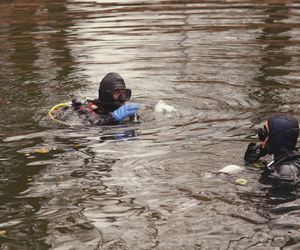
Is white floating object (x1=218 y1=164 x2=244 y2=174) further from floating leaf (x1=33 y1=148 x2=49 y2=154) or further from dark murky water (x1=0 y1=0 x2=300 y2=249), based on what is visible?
floating leaf (x1=33 y1=148 x2=49 y2=154)

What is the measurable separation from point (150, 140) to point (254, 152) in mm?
1587

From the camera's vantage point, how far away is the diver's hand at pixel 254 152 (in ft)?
21.5

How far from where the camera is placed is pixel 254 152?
21.8ft

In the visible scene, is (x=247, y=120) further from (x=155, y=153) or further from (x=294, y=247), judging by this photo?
(x=294, y=247)

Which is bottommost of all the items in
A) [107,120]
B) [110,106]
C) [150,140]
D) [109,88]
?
[150,140]

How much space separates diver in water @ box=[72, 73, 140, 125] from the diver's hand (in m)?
2.04

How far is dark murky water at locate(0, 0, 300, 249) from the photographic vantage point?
18.1 ft

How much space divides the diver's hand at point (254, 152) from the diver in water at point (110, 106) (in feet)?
6.69

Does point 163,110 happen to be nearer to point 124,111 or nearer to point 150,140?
point 124,111

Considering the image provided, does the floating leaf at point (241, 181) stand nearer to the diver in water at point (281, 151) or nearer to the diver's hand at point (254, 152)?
the diver in water at point (281, 151)

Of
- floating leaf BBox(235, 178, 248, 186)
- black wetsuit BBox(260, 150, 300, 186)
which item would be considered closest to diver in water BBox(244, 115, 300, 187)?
black wetsuit BBox(260, 150, 300, 186)

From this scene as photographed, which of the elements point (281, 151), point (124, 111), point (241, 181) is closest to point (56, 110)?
point (124, 111)

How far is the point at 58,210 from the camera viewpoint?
235 inches

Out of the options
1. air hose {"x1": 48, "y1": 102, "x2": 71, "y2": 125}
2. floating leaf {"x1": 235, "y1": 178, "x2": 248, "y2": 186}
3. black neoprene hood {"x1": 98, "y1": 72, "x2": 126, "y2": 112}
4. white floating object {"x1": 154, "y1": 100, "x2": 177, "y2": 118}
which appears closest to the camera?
floating leaf {"x1": 235, "y1": 178, "x2": 248, "y2": 186}
